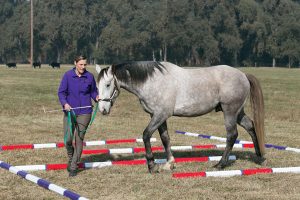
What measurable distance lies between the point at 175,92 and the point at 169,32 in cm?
10179

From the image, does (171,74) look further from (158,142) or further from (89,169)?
(158,142)

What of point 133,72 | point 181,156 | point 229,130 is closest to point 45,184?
point 133,72

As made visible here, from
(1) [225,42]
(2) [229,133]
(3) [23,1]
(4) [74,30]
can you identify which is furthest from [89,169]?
(3) [23,1]

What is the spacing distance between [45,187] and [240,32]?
357 feet

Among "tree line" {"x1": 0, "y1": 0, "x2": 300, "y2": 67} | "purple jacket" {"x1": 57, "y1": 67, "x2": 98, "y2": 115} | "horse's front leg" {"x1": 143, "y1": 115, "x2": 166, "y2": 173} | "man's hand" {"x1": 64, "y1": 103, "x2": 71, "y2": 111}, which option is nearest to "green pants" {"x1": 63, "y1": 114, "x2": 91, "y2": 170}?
"purple jacket" {"x1": 57, "y1": 67, "x2": 98, "y2": 115}

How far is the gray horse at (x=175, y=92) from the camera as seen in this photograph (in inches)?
382

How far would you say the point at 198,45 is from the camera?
110125 millimetres

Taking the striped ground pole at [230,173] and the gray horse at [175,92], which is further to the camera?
the gray horse at [175,92]

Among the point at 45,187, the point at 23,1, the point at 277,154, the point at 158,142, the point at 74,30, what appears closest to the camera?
the point at 45,187

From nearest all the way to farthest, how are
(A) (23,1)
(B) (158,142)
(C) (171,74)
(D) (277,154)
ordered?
(C) (171,74)
(D) (277,154)
(B) (158,142)
(A) (23,1)

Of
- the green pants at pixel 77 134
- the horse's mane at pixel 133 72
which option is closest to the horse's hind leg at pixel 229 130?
the horse's mane at pixel 133 72

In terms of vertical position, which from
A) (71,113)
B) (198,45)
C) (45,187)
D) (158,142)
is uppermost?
(71,113)

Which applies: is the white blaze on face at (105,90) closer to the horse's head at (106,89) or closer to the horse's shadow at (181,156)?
the horse's head at (106,89)

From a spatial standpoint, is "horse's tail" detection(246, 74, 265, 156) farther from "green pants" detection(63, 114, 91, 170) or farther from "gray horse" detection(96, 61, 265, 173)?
"green pants" detection(63, 114, 91, 170)
